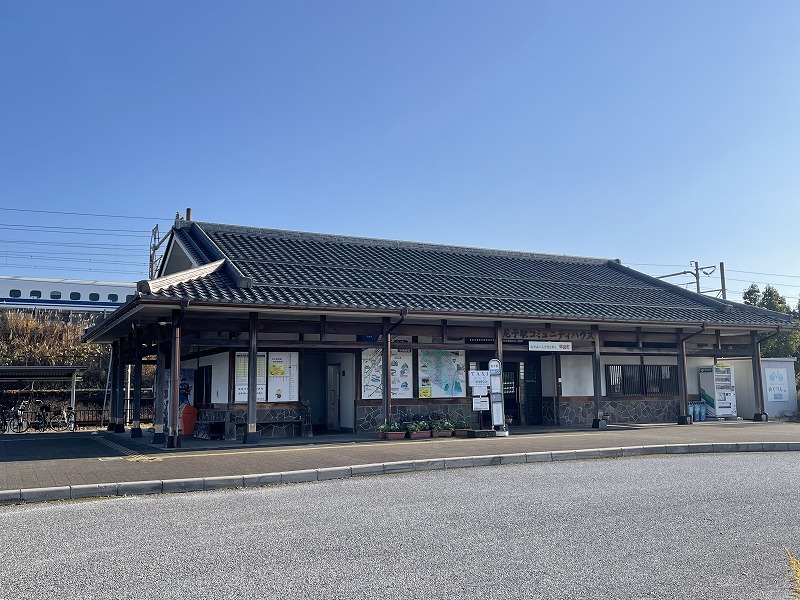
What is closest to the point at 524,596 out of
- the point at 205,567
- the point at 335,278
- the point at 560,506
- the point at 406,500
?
the point at 205,567

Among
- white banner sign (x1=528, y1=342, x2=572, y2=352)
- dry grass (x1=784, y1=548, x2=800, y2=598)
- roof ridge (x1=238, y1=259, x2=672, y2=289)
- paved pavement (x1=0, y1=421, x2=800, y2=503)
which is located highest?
roof ridge (x1=238, y1=259, x2=672, y2=289)

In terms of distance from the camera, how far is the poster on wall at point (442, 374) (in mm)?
18172

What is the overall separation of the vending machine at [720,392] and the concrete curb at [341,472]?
8311mm

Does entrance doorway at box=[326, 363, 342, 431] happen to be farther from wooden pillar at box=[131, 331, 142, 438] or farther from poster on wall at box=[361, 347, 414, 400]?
wooden pillar at box=[131, 331, 142, 438]

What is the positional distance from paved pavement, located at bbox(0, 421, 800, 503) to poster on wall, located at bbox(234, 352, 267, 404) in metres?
1.21

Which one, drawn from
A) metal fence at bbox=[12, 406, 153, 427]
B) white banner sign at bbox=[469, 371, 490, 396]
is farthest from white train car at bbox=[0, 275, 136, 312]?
white banner sign at bbox=[469, 371, 490, 396]

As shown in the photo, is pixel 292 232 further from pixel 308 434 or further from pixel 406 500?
pixel 406 500

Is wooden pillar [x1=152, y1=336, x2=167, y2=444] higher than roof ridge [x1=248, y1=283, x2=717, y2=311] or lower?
lower

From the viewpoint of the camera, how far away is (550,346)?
1823 cm

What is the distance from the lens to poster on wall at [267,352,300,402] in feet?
53.9

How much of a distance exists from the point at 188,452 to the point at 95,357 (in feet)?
59.5

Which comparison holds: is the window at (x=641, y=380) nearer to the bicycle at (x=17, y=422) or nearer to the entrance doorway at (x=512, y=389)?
the entrance doorway at (x=512, y=389)

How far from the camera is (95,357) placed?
94.5ft

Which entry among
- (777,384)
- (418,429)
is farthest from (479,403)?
(777,384)
